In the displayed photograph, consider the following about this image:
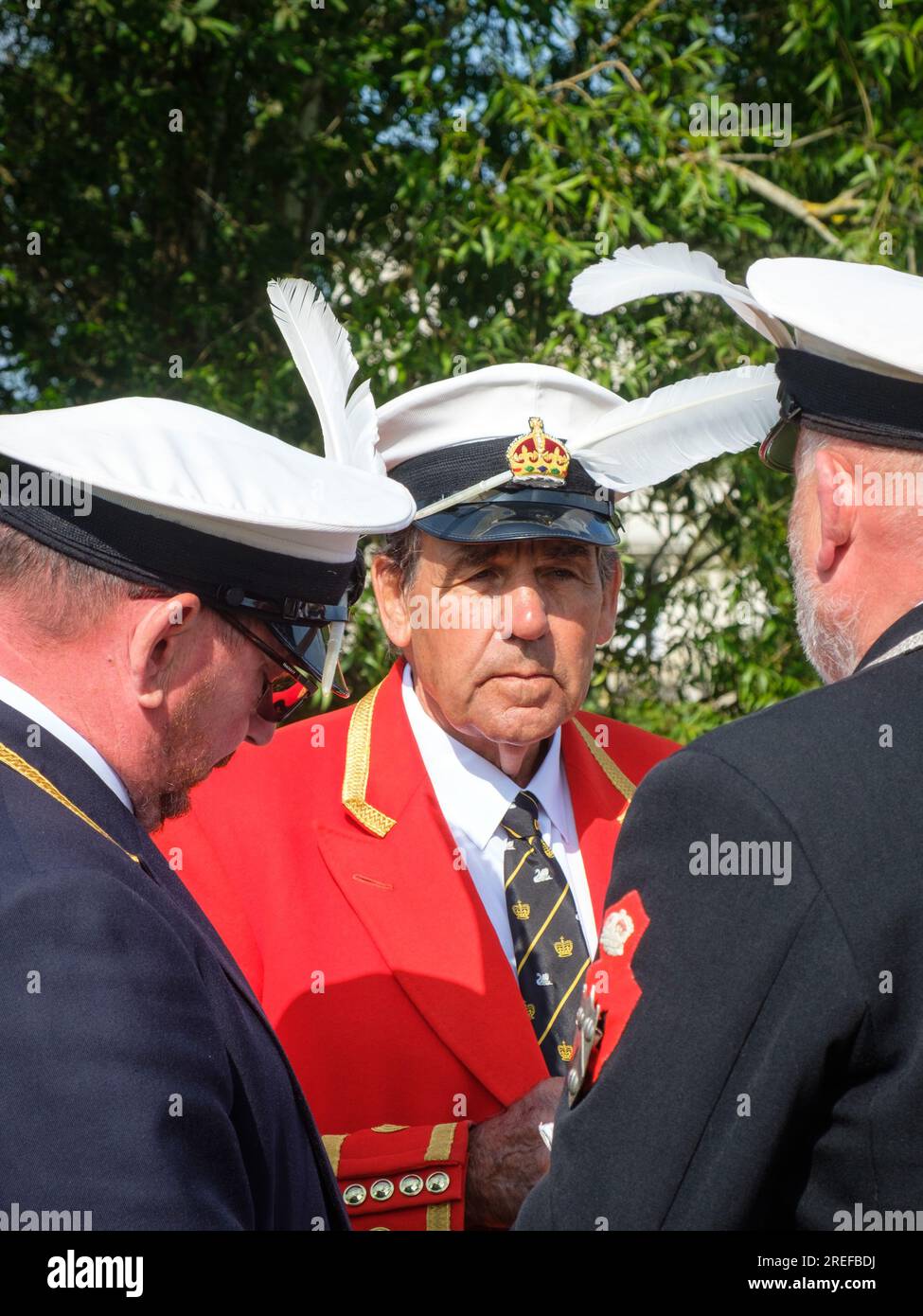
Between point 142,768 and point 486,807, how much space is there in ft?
3.88

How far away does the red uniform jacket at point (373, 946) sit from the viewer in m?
2.25

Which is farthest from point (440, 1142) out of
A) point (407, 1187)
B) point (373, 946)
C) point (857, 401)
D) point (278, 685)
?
point (857, 401)

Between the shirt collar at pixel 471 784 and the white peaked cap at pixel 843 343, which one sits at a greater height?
the white peaked cap at pixel 843 343

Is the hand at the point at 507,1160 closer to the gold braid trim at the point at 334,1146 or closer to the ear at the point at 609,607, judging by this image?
the gold braid trim at the point at 334,1146

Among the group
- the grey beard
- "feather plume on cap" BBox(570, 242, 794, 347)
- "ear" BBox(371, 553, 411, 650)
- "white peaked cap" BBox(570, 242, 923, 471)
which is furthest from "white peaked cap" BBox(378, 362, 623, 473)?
the grey beard

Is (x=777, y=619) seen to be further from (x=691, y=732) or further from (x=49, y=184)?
(x=49, y=184)

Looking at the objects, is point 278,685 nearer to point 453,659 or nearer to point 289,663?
point 289,663

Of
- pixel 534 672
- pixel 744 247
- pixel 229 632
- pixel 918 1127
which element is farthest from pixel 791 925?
pixel 744 247

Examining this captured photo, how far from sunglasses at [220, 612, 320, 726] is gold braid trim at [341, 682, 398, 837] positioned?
2.30 ft

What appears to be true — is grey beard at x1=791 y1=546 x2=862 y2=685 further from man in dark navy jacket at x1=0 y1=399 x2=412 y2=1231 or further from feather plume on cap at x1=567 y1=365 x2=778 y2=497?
feather plume on cap at x1=567 y1=365 x2=778 y2=497

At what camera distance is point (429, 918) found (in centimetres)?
251

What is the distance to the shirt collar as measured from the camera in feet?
8.98

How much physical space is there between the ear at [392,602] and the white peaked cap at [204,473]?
98 cm

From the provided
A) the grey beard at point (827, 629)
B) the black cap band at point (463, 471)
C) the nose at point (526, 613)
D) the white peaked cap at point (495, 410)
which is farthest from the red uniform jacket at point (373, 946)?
the grey beard at point (827, 629)
